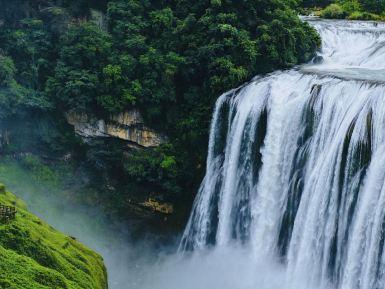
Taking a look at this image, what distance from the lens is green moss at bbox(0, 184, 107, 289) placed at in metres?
10.9

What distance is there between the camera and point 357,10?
2911 centimetres

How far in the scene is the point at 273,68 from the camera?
72.5 feet

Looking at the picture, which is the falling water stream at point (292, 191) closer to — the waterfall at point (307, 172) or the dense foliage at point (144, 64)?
the waterfall at point (307, 172)

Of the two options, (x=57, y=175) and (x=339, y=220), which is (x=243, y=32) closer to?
(x=339, y=220)

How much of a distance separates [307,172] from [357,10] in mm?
14918

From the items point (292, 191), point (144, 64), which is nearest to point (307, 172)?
point (292, 191)

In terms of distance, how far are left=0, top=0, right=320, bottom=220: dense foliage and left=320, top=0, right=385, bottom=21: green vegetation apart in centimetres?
604

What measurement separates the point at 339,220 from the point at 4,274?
10.4 metres

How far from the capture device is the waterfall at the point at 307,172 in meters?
16.0

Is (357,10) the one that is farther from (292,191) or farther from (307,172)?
(292,191)

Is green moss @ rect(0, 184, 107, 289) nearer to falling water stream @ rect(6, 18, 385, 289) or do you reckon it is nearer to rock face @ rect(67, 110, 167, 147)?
falling water stream @ rect(6, 18, 385, 289)

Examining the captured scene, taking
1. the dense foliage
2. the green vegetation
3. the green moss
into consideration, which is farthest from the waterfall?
the green moss

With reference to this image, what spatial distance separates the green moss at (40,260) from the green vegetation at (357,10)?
65.6 feet

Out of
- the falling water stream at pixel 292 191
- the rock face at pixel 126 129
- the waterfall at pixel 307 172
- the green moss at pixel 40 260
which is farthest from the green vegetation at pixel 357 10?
the green moss at pixel 40 260
